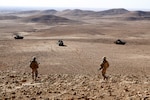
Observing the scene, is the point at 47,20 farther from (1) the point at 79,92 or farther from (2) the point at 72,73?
(1) the point at 79,92

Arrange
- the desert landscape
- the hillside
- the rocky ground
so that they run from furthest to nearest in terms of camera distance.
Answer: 1. the hillside
2. the desert landscape
3. the rocky ground

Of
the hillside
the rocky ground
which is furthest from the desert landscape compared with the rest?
the hillside

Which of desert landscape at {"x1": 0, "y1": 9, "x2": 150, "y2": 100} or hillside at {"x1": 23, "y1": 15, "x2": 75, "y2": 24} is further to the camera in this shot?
hillside at {"x1": 23, "y1": 15, "x2": 75, "y2": 24}

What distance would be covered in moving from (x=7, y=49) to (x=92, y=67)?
1241cm

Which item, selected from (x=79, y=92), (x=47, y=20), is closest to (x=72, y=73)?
(x=79, y=92)

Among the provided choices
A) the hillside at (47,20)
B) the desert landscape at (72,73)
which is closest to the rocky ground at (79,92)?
the desert landscape at (72,73)

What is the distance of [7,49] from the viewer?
32.8 meters

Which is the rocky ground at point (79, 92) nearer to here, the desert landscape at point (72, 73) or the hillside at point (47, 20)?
the desert landscape at point (72, 73)

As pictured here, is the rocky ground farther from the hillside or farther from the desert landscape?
the hillside

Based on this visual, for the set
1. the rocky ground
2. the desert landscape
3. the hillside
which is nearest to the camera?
the rocky ground

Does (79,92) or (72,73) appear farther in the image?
(72,73)

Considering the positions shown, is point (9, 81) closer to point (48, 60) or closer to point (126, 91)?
point (126, 91)

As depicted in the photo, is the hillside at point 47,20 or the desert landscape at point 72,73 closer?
the desert landscape at point 72,73

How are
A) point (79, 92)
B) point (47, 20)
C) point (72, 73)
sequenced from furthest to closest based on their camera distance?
point (47, 20), point (72, 73), point (79, 92)
